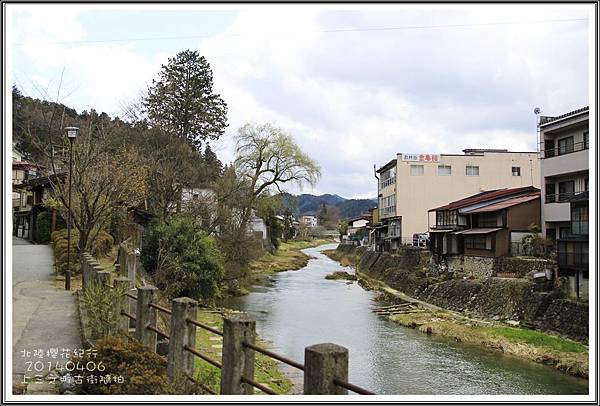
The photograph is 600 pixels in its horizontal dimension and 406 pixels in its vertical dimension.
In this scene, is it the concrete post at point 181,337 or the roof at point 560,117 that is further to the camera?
the roof at point 560,117

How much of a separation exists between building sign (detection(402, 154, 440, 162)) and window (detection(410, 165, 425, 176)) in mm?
475

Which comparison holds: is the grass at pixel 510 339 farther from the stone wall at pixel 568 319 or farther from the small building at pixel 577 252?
the small building at pixel 577 252

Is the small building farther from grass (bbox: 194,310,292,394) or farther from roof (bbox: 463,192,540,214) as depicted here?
grass (bbox: 194,310,292,394)

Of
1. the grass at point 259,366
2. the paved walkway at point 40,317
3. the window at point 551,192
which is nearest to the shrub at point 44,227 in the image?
the paved walkway at point 40,317

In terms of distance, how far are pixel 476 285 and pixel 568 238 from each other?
6.76m

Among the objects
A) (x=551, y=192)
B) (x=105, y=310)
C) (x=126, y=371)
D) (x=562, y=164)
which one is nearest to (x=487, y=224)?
(x=551, y=192)

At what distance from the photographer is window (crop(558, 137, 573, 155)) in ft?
75.0

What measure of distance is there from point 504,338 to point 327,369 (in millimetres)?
16443

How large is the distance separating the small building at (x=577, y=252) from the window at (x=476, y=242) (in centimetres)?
738

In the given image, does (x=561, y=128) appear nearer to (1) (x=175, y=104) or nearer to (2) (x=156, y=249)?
(2) (x=156, y=249)

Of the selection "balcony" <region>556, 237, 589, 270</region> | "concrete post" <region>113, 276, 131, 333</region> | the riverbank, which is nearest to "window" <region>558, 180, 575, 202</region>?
"balcony" <region>556, 237, 589, 270</region>

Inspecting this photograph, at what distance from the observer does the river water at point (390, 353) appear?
13.6 metres

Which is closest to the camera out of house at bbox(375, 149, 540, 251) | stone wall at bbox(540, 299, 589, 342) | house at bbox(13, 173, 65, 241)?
stone wall at bbox(540, 299, 589, 342)

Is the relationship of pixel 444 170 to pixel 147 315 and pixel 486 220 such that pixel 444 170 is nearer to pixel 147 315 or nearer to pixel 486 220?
pixel 486 220
